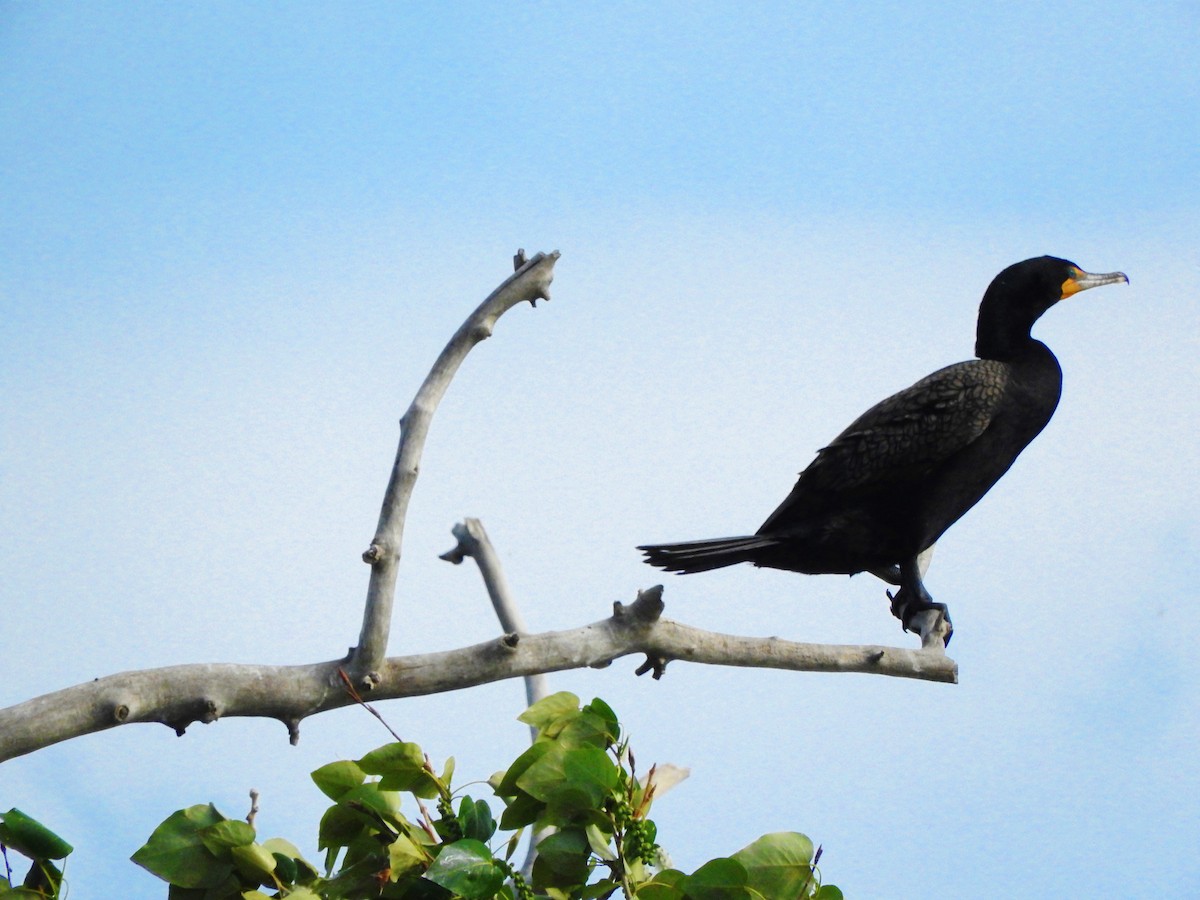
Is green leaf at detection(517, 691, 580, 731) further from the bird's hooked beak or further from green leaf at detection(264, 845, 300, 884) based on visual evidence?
the bird's hooked beak

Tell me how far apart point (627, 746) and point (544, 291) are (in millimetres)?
1104

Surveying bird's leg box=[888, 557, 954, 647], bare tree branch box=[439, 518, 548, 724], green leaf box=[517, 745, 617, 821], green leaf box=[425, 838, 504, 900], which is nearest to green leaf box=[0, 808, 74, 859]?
green leaf box=[425, 838, 504, 900]

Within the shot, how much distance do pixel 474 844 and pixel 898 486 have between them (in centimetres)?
212

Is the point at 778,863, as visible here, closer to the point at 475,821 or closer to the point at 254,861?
the point at 475,821

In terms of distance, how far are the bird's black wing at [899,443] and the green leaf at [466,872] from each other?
1976mm

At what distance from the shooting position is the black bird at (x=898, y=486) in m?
3.65

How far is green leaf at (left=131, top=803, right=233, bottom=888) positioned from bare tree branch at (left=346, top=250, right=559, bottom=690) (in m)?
0.43

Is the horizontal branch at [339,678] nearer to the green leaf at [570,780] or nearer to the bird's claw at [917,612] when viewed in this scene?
the green leaf at [570,780]

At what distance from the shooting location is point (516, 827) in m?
2.11

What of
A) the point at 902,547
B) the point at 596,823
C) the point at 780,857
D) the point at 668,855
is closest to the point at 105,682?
the point at 596,823

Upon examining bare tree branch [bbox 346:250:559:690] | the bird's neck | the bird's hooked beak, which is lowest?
bare tree branch [bbox 346:250:559:690]

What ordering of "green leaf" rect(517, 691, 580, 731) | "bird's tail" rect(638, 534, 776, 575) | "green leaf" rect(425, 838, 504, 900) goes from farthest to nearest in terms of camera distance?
"bird's tail" rect(638, 534, 776, 575) → "green leaf" rect(517, 691, 580, 731) → "green leaf" rect(425, 838, 504, 900)

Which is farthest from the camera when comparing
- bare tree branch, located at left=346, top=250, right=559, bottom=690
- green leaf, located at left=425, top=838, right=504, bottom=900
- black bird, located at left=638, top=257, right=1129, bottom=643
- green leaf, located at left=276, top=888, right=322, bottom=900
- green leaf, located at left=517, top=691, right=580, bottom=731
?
black bird, located at left=638, top=257, right=1129, bottom=643

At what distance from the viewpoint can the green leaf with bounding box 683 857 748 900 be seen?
1954mm
